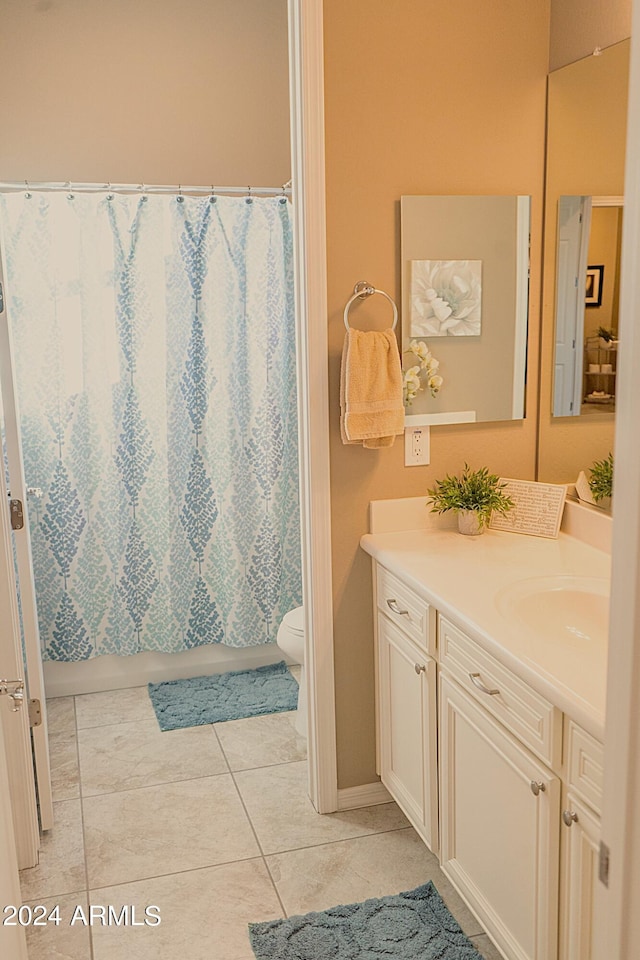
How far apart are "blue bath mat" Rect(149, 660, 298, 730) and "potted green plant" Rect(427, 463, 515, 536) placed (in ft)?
4.32

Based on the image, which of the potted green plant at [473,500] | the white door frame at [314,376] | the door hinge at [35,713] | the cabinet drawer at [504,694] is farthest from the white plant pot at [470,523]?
the door hinge at [35,713]

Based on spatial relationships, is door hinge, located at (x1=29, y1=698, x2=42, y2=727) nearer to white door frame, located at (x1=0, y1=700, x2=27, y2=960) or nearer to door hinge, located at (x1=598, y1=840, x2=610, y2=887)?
white door frame, located at (x1=0, y1=700, x2=27, y2=960)

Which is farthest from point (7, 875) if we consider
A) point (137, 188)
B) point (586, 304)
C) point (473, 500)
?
point (137, 188)

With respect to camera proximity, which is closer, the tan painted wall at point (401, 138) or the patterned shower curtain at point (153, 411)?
the tan painted wall at point (401, 138)

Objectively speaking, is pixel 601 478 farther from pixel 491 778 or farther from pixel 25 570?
pixel 25 570

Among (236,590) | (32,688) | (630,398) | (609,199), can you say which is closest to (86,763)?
(32,688)

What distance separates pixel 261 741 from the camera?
322 centimetres

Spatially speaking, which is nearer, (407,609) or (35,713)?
(407,609)

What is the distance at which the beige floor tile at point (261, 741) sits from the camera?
309 cm

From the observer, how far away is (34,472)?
3.49 meters

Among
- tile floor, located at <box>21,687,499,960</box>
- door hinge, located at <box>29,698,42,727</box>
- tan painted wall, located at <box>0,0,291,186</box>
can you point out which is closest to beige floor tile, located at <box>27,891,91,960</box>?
tile floor, located at <box>21,687,499,960</box>

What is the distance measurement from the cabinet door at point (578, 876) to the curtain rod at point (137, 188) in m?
2.77

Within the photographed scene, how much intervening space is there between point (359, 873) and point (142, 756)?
1.04 metres

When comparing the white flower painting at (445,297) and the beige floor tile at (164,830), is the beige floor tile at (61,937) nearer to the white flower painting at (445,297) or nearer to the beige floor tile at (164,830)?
the beige floor tile at (164,830)
